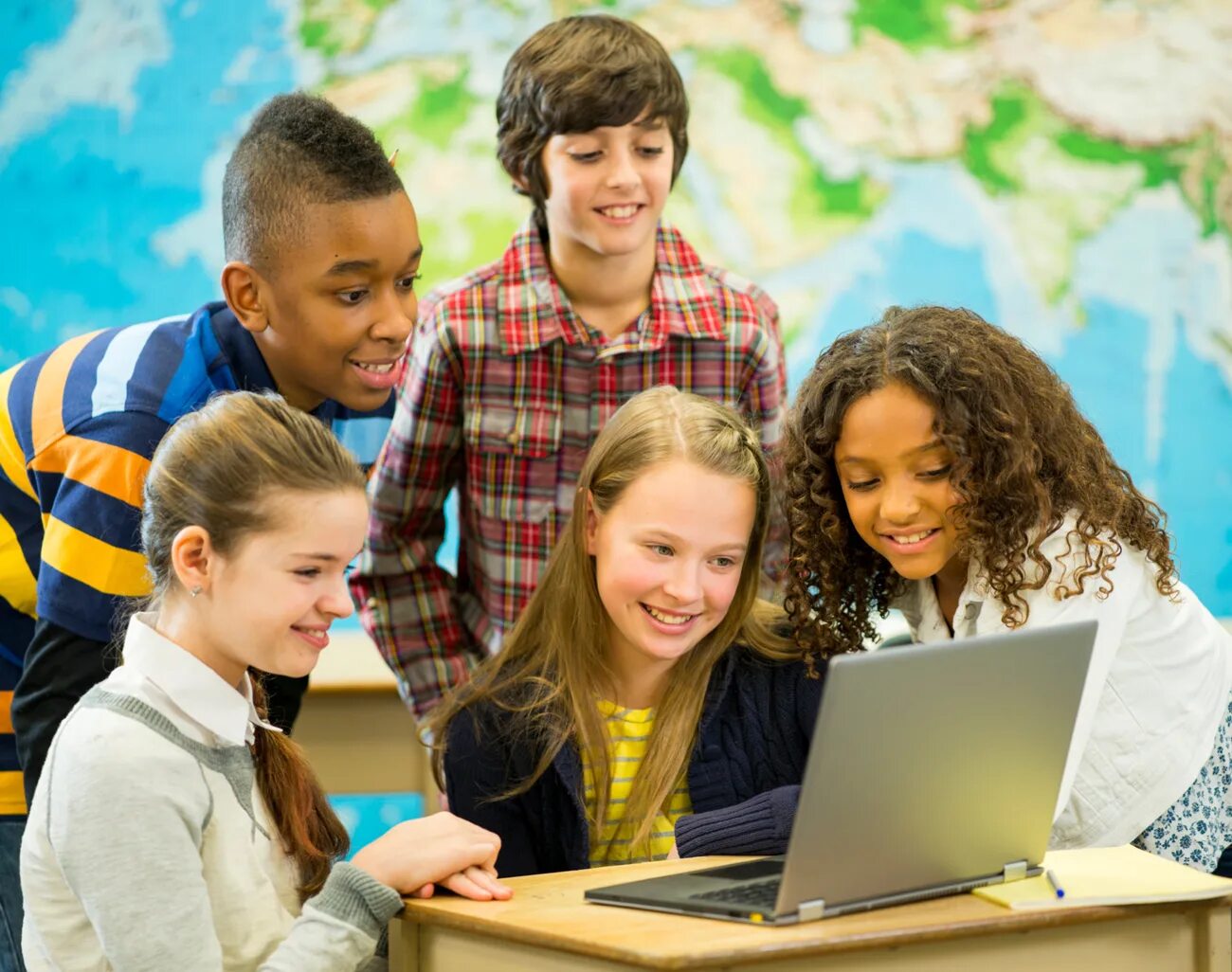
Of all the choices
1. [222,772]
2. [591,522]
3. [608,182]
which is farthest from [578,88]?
[222,772]

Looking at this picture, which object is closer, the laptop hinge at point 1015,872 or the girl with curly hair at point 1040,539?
the laptop hinge at point 1015,872

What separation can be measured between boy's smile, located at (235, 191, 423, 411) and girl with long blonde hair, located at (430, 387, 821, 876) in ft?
0.99

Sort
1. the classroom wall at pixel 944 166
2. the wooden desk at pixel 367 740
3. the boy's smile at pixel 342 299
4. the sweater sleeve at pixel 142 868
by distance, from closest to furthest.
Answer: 1. the sweater sleeve at pixel 142 868
2. the boy's smile at pixel 342 299
3. the wooden desk at pixel 367 740
4. the classroom wall at pixel 944 166

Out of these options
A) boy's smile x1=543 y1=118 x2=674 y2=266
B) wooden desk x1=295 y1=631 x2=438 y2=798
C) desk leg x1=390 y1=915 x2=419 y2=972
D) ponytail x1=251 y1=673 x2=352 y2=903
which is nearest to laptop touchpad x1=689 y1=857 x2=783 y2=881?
desk leg x1=390 y1=915 x2=419 y2=972

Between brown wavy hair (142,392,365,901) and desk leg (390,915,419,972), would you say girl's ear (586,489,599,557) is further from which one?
desk leg (390,915,419,972)

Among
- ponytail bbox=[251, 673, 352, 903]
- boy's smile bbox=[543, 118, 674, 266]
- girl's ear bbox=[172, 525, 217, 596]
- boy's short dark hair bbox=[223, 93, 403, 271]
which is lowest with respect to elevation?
ponytail bbox=[251, 673, 352, 903]

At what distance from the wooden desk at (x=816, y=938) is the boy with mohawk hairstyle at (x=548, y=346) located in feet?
3.12

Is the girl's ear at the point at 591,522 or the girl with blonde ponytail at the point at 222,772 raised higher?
the girl's ear at the point at 591,522

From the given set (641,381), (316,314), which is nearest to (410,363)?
(641,381)

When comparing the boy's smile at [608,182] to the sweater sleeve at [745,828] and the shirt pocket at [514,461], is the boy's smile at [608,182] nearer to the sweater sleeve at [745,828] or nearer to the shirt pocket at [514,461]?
the shirt pocket at [514,461]

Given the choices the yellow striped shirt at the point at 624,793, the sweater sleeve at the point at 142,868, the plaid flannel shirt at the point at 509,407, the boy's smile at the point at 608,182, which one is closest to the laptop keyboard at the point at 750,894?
the sweater sleeve at the point at 142,868

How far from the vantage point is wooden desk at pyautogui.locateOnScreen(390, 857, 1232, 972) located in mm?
1151

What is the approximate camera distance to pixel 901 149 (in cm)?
356

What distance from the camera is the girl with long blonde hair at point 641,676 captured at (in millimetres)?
1725
